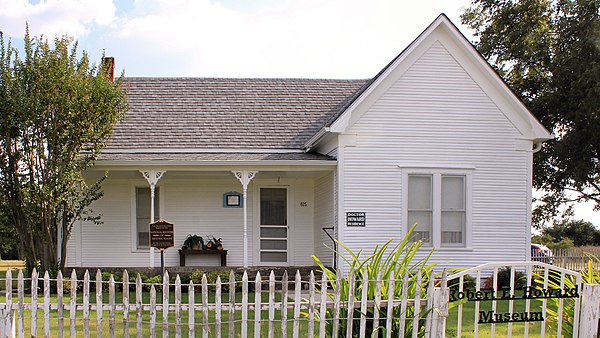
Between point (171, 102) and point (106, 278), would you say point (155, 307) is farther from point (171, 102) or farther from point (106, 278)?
point (171, 102)

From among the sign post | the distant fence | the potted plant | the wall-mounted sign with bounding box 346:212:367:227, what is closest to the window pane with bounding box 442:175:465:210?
the wall-mounted sign with bounding box 346:212:367:227

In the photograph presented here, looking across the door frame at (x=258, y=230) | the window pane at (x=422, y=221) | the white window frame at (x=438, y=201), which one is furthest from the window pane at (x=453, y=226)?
the door frame at (x=258, y=230)

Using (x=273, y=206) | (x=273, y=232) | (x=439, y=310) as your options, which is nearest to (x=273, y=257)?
(x=273, y=232)

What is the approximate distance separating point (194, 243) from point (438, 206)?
6564mm

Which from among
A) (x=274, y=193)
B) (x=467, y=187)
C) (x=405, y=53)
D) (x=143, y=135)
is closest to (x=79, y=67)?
(x=143, y=135)

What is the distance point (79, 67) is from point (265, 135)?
536 cm

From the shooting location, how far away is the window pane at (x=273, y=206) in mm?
18703

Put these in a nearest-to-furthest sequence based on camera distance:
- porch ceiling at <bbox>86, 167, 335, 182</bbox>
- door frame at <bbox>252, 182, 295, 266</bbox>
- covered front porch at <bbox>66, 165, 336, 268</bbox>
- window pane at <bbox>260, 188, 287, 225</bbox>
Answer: porch ceiling at <bbox>86, 167, 335, 182</bbox>, covered front porch at <bbox>66, 165, 336, 268</bbox>, door frame at <bbox>252, 182, 295, 266</bbox>, window pane at <bbox>260, 188, 287, 225</bbox>

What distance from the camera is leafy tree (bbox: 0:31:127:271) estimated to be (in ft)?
48.8

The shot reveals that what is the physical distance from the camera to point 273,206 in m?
18.8

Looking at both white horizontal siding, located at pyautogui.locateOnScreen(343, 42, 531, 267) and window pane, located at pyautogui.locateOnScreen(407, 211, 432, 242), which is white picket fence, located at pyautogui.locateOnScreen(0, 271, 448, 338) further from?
window pane, located at pyautogui.locateOnScreen(407, 211, 432, 242)

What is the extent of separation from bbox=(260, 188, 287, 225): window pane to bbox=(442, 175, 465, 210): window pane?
15.4 feet

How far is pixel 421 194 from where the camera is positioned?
16359mm

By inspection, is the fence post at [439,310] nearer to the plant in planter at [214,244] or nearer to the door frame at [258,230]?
the plant in planter at [214,244]
